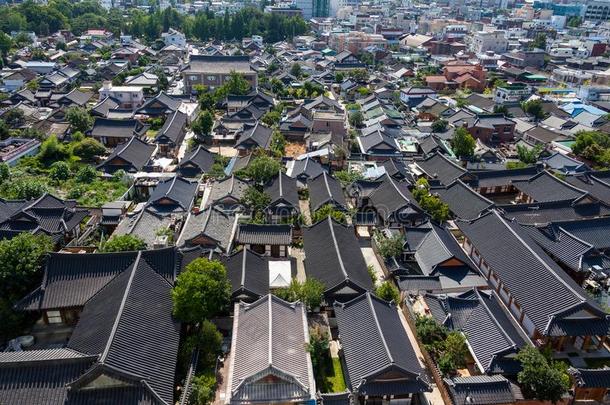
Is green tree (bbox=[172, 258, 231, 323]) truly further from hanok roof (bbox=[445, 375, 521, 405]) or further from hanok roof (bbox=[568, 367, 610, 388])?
hanok roof (bbox=[568, 367, 610, 388])

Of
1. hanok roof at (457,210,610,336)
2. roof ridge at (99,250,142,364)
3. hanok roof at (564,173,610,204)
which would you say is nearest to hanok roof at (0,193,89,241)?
roof ridge at (99,250,142,364)

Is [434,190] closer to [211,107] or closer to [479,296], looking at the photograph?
[479,296]

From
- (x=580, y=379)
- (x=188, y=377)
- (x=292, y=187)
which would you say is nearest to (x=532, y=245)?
(x=580, y=379)

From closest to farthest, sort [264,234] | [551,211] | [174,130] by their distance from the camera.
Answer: [264,234] → [551,211] → [174,130]

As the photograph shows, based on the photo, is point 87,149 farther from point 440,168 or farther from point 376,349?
point 376,349

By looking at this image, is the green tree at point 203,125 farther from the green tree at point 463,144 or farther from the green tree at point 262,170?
the green tree at point 463,144

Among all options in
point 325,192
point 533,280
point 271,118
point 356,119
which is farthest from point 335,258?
point 356,119
